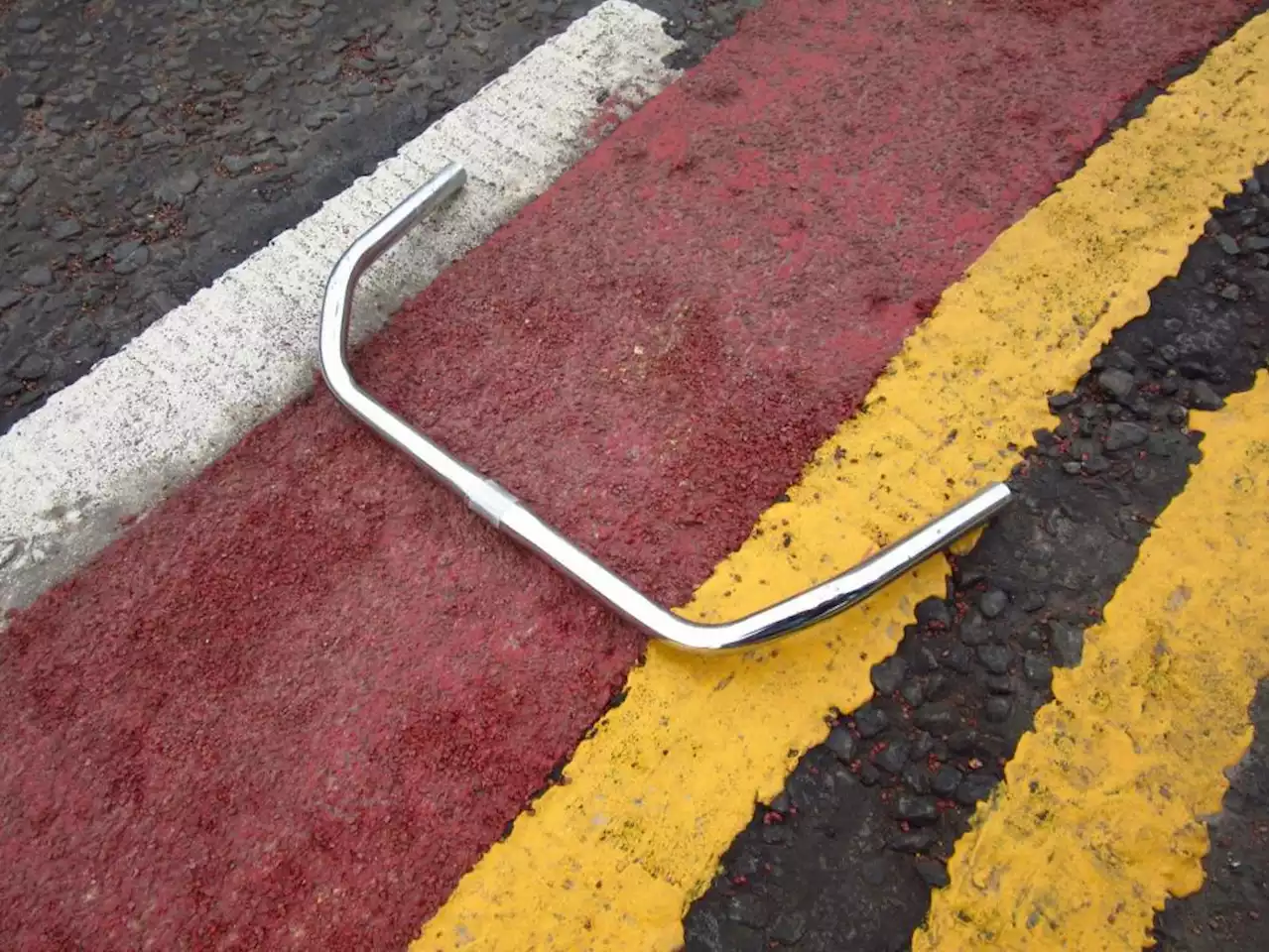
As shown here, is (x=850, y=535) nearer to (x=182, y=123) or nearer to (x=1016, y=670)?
(x=1016, y=670)

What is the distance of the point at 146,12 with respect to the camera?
2695mm

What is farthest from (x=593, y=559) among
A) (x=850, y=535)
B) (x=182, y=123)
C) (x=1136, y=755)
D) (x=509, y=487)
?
(x=182, y=123)

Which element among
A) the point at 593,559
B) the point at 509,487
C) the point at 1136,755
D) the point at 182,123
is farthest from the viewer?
the point at 182,123

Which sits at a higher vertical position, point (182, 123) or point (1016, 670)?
point (182, 123)

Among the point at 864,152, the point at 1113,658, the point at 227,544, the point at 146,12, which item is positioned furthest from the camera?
the point at 146,12

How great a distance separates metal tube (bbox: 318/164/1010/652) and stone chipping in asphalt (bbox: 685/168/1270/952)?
0.39ft

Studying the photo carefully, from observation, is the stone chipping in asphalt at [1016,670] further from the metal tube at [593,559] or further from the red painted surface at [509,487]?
the red painted surface at [509,487]

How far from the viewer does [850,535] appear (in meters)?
1.73

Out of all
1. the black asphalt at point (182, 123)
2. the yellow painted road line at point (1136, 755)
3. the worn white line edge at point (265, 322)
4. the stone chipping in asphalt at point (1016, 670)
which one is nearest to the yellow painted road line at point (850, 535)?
the stone chipping in asphalt at point (1016, 670)

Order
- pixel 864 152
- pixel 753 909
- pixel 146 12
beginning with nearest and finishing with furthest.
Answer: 1. pixel 753 909
2. pixel 864 152
3. pixel 146 12

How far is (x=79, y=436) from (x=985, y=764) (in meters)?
1.86

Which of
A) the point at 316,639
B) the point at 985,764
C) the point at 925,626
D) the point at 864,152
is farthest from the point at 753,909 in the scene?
the point at 864,152

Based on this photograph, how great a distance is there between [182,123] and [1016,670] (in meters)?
2.40

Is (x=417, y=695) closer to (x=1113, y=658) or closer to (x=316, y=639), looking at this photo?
(x=316, y=639)
